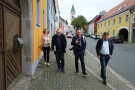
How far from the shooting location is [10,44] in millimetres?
3871

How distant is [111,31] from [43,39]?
3246 cm

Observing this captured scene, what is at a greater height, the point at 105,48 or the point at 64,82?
the point at 105,48

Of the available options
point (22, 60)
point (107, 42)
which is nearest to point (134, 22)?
point (107, 42)

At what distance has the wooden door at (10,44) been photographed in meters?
3.55

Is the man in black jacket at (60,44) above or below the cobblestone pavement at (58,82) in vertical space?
above

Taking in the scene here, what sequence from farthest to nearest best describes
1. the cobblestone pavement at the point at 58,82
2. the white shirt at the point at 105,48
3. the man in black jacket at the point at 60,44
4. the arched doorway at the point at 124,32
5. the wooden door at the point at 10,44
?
the arched doorway at the point at 124,32, the man in black jacket at the point at 60,44, the white shirt at the point at 105,48, the cobblestone pavement at the point at 58,82, the wooden door at the point at 10,44

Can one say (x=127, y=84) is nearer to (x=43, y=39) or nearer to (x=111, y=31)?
(x=43, y=39)

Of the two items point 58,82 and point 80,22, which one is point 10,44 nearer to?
point 58,82

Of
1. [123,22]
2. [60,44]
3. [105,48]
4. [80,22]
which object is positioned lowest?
[105,48]

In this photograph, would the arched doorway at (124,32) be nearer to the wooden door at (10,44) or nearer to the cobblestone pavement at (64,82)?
the cobblestone pavement at (64,82)

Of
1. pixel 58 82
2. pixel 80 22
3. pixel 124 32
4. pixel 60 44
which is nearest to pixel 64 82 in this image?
pixel 58 82

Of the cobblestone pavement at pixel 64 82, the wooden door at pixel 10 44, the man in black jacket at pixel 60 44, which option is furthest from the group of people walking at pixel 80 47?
the wooden door at pixel 10 44

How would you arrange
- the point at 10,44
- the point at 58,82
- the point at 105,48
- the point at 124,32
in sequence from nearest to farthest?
1. the point at 10,44
2. the point at 58,82
3. the point at 105,48
4. the point at 124,32

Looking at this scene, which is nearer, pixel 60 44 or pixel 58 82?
pixel 58 82
